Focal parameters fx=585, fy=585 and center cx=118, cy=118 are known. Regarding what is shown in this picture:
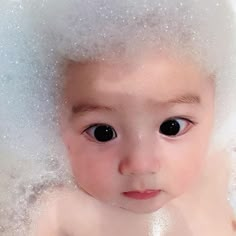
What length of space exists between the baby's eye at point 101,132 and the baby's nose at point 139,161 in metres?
0.03

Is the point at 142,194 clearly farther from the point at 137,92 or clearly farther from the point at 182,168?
the point at 137,92

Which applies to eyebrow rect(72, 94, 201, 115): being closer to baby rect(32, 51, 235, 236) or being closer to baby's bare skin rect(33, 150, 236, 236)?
baby rect(32, 51, 235, 236)

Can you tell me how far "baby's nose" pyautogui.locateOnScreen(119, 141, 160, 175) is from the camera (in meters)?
0.84

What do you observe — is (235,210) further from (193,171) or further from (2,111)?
(2,111)

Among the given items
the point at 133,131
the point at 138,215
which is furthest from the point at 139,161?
the point at 138,215

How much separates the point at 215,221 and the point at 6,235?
37 cm

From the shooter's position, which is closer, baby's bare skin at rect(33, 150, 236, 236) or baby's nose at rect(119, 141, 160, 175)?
baby's nose at rect(119, 141, 160, 175)

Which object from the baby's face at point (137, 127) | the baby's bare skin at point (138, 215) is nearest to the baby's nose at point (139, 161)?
the baby's face at point (137, 127)

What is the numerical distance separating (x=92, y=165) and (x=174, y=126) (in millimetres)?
134

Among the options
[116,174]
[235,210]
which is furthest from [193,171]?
[235,210]

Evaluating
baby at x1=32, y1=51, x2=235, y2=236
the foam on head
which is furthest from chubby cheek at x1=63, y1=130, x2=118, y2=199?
the foam on head

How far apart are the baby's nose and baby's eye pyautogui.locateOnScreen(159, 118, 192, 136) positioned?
33mm

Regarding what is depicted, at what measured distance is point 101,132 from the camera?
0.85 m

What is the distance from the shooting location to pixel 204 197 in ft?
3.42
